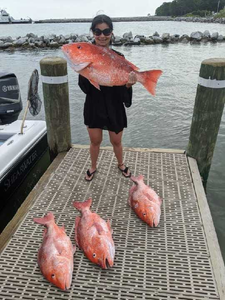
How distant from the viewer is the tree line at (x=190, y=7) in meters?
106

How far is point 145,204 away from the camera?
305cm

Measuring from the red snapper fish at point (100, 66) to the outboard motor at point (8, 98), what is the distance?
2.02m

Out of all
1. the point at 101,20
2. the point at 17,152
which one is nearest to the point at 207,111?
the point at 101,20

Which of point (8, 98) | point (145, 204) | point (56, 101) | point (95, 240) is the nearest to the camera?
point (95, 240)

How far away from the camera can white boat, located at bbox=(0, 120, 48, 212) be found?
3992mm

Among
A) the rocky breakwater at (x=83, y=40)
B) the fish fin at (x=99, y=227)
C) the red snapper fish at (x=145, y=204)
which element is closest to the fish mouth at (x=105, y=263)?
the fish fin at (x=99, y=227)

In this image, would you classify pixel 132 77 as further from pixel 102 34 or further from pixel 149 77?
pixel 102 34

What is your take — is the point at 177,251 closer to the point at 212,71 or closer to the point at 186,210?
the point at 186,210

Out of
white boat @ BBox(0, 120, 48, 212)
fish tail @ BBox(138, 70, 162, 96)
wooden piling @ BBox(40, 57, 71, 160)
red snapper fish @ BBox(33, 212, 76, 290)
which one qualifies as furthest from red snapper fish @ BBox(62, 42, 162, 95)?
white boat @ BBox(0, 120, 48, 212)

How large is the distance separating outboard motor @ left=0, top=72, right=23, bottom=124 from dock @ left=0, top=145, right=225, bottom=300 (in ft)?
4.14

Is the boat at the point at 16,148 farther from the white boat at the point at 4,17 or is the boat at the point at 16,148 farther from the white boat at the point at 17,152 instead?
the white boat at the point at 4,17

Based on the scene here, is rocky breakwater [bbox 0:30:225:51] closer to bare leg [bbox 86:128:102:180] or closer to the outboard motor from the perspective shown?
the outboard motor

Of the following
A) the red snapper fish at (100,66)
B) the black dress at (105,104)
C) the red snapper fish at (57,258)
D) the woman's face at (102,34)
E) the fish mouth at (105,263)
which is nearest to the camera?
the red snapper fish at (57,258)

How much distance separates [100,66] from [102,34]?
38cm
